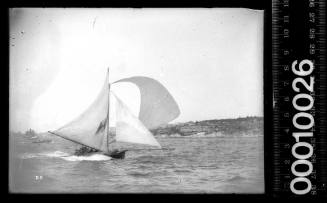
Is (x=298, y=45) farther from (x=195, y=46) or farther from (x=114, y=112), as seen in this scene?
(x=114, y=112)

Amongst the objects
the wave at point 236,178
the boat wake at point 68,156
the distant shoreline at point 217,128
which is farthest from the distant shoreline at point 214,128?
the wave at point 236,178

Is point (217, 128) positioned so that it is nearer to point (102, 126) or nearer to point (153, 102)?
point (153, 102)

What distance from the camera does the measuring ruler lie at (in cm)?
288

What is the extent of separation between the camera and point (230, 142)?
3.04 meters

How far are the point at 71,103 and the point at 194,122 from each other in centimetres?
72

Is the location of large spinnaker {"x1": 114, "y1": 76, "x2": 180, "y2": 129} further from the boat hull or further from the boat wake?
the boat wake

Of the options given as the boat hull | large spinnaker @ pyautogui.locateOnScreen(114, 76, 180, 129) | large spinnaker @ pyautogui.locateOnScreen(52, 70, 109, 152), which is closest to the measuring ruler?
large spinnaker @ pyautogui.locateOnScreen(114, 76, 180, 129)

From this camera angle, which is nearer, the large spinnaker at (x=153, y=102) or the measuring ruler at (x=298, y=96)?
the measuring ruler at (x=298, y=96)

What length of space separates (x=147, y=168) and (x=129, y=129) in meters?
0.25

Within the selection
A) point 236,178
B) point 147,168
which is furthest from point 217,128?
point 147,168

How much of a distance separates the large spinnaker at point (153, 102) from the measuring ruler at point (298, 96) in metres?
0.60

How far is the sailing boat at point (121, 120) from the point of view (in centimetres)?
302

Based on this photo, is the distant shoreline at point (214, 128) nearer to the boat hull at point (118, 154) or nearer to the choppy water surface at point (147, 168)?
the choppy water surface at point (147, 168)

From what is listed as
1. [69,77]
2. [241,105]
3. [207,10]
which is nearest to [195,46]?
[207,10]
